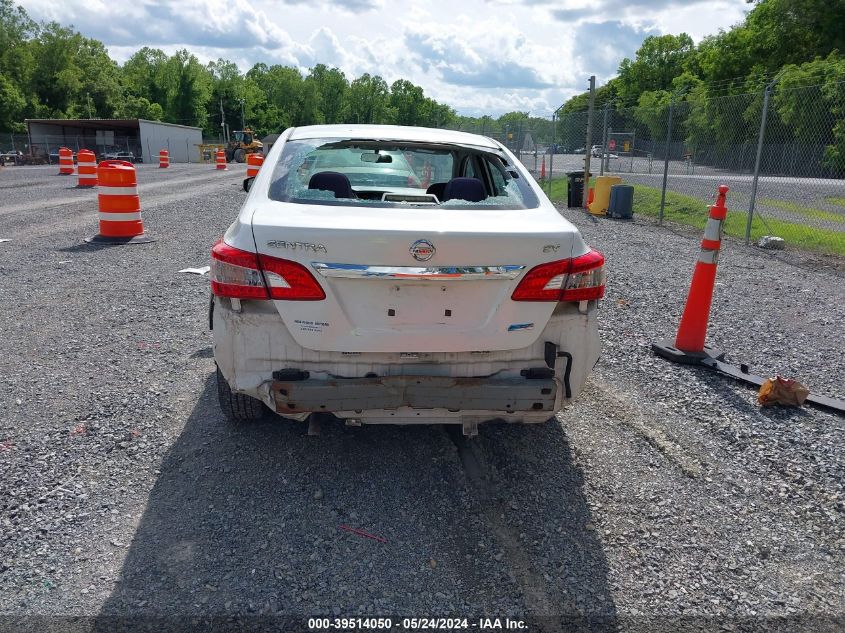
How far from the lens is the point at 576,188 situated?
17.2 metres

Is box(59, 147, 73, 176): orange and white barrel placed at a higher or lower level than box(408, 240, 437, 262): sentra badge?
lower

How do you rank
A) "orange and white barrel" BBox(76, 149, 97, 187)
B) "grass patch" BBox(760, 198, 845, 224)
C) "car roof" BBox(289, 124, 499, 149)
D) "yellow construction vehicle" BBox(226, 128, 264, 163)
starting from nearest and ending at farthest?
"car roof" BBox(289, 124, 499, 149), "grass patch" BBox(760, 198, 845, 224), "orange and white barrel" BBox(76, 149, 97, 187), "yellow construction vehicle" BBox(226, 128, 264, 163)

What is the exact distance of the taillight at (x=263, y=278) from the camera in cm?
294

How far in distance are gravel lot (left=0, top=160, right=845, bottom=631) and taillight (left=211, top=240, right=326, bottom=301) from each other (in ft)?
3.28

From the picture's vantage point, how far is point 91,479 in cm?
336

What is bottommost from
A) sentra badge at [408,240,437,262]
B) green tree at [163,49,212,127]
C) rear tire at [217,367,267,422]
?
rear tire at [217,367,267,422]

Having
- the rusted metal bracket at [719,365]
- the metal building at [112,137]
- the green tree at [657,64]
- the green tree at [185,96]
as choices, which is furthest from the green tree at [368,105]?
the rusted metal bracket at [719,365]

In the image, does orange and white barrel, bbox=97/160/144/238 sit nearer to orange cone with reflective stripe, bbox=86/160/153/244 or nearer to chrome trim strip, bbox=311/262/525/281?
orange cone with reflective stripe, bbox=86/160/153/244

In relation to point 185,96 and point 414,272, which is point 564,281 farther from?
point 185,96

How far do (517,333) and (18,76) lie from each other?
3293 inches

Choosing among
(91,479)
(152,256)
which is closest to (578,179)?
(152,256)

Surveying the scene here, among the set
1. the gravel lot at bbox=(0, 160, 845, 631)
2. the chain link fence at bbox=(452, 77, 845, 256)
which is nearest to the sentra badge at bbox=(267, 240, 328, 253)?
the gravel lot at bbox=(0, 160, 845, 631)

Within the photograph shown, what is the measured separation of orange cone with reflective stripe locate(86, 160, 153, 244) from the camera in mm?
9898

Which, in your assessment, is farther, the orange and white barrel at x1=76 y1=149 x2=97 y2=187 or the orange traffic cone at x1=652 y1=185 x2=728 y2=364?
the orange and white barrel at x1=76 y1=149 x2=97 y2=187
